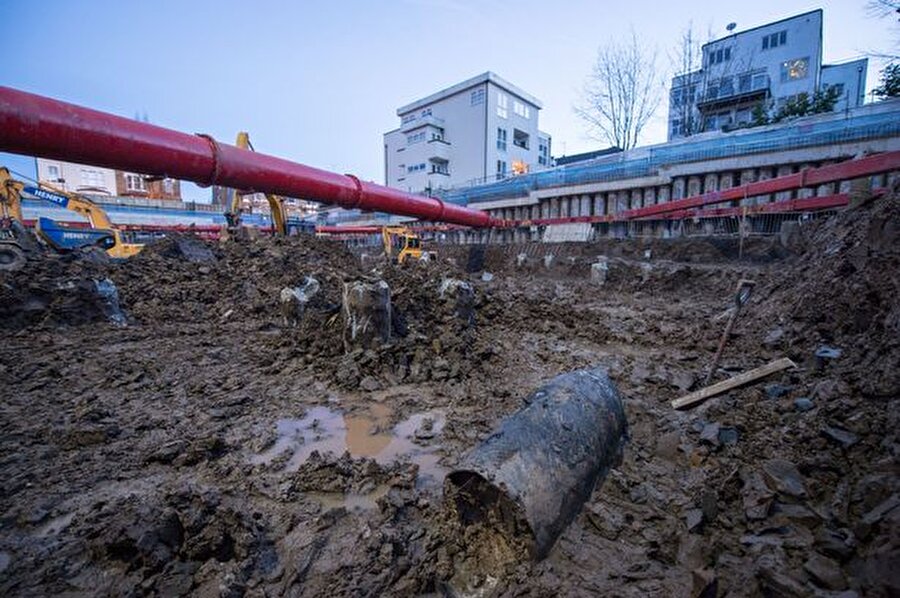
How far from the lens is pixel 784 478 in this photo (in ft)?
8.05

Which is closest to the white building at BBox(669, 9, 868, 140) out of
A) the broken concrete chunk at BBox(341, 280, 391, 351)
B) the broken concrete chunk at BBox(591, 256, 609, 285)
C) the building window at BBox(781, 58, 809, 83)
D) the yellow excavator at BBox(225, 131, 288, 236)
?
the building window at BBox(781, 58, 809, 83)

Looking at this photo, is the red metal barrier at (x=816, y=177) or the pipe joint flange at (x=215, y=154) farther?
the pipe joint flange at (x=215, y=154)

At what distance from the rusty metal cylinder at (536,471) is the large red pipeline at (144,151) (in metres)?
6.43

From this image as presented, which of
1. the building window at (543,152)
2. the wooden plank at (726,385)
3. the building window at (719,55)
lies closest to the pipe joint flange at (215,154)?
the wooden plank at (726,385)

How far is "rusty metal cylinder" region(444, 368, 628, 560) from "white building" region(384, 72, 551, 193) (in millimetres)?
36253

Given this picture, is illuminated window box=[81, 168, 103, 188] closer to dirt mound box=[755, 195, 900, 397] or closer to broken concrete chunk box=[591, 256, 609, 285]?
broken concrete chunk box=[591, 256, 609, 285]

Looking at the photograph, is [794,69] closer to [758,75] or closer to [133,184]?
[758,75]

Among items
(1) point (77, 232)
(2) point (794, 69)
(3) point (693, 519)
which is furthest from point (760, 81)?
(1) point (77, 232)

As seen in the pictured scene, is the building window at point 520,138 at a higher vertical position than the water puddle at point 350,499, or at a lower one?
higher

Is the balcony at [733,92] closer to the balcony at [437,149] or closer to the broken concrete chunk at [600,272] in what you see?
A: the balcony at [437,149]

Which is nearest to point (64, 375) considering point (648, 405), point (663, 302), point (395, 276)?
point (395, 276)

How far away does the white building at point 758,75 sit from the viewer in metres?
30.0

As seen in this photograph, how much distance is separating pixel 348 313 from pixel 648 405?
407cm

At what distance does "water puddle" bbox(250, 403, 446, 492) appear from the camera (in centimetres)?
351
